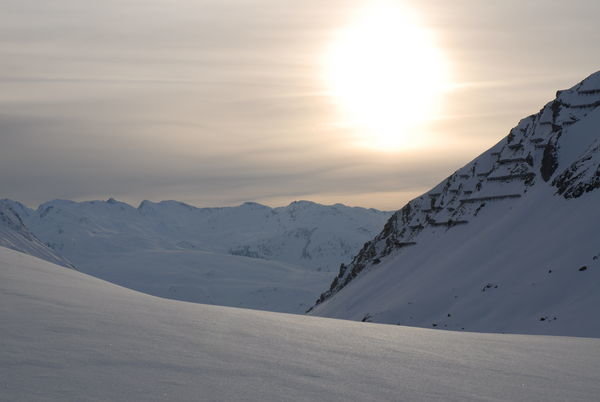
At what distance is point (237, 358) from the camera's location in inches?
365

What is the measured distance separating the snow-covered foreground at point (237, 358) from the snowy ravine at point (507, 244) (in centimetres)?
3990

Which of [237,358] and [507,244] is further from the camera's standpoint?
[507,244]

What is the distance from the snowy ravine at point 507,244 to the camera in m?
60.0

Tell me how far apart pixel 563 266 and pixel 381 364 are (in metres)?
58.1

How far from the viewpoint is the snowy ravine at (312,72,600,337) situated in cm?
6003

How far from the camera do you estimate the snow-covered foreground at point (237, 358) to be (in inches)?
298

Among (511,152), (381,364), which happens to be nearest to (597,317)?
(381,364)

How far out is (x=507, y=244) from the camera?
257 ft

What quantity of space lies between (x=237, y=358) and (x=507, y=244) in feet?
240

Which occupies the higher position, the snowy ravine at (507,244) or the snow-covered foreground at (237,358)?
the snowy ravine at (507,244)

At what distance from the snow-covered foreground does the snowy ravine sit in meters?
39.9

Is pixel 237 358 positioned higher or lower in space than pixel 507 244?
lower

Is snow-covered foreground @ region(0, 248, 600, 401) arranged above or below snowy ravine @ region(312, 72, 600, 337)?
below

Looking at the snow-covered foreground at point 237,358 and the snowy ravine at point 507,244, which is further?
the snowy ravine at point 507,244
